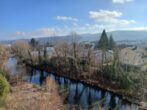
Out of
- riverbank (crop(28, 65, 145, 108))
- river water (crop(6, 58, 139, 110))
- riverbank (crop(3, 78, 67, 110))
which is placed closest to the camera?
riverbank (crop(3, 78, 67, 110))

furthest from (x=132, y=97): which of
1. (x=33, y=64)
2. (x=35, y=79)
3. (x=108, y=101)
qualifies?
(x=33, y=64)

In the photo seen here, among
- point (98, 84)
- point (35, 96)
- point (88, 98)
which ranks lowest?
point (88, 98)

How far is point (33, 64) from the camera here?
46.2m

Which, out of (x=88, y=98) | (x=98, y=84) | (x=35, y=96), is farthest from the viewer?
(x=98, y=84)

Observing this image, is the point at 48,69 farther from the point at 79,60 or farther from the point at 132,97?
the point at 132,97

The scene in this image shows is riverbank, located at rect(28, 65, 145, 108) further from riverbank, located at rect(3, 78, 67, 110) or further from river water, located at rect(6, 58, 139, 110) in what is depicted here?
riverbank, located at rect(3, 78, 67, 110)

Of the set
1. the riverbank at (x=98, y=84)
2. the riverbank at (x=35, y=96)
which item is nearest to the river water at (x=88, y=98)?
the riverbank at (x=98, y=84)

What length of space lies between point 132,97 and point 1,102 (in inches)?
563

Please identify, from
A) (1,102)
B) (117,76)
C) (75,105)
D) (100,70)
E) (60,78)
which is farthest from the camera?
(60,78)

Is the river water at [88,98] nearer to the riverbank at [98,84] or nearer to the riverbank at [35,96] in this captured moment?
the riverbank at [98,84]

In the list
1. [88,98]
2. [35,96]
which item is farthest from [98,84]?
[35,96]

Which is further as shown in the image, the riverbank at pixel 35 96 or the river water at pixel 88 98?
the river water at pixel 88 98

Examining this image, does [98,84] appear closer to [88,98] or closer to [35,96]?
[88,98]

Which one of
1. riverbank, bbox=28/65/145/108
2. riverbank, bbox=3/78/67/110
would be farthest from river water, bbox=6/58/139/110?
riverbank, bbox=3/78/67/110
